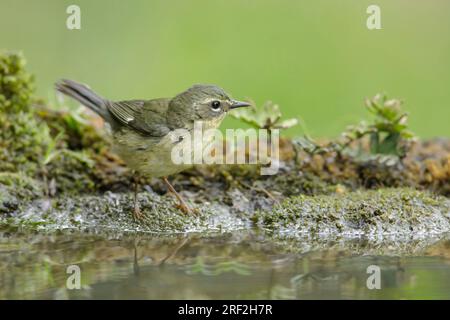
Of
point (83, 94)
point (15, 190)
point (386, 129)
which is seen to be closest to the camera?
point (15, 190)

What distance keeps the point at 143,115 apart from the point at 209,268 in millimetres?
2088

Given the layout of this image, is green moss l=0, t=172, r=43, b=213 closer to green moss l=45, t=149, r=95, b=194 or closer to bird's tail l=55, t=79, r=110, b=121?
green moss l=45, t=149, r=95, b=194

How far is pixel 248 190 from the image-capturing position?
5641 millimetres

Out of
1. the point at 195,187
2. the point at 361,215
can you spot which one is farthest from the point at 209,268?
→ the point at 195,187

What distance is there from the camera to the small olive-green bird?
537 cm

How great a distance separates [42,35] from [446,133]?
6860 mm

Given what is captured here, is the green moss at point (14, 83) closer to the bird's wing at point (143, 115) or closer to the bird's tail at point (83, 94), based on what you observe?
the bird's tail at point (83, 94)

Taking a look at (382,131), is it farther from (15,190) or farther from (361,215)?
(15,190)

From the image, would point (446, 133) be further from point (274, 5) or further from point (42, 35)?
point (42, 35)

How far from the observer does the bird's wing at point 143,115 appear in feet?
18.1

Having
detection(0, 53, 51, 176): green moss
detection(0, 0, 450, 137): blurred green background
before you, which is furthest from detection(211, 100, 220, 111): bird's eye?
detection(0, 0, 450, 137): blurred green background

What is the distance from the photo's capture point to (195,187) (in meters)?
5.81

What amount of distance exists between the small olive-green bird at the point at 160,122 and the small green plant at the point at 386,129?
1066mm
